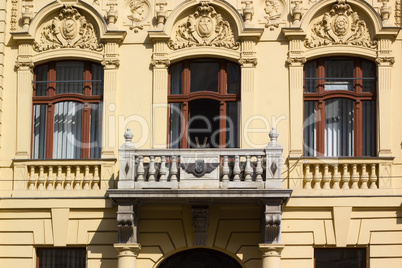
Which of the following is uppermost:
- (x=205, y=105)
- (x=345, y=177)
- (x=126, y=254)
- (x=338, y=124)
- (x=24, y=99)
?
(x=24, y=99)

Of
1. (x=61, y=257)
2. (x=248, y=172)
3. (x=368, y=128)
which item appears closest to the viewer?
(x=248, y=172)

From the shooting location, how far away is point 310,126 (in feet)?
81.1

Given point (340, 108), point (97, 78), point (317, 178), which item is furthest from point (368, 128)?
point (97, 78)

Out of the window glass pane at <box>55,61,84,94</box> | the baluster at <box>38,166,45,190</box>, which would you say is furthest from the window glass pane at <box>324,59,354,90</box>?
the baluster at <box>38,166,45,190</box>

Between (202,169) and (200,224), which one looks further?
(200,224)

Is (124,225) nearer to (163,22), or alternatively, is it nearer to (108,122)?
(108,122)

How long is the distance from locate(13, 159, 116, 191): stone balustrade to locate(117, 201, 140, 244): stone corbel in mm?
1375

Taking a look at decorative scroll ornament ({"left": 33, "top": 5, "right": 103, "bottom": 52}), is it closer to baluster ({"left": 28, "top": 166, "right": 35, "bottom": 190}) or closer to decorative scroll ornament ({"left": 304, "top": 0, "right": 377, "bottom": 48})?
baluster ({"left": 28, "top": 166, "right": 35, "bottom": 190})

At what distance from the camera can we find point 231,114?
81.6ft

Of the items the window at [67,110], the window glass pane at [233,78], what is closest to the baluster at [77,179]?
the window at [67,110]

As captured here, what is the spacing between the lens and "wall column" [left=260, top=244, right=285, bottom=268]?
75.9 ft

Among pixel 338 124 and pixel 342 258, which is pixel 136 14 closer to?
pixel 338 124

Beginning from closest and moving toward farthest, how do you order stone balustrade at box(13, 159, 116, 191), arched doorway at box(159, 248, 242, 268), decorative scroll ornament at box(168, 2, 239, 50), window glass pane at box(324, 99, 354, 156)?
1. arched doorway at box(159, 248, 242, 268)
2. stone balustrade at box(13, 159, 116, 191)
3. window glass pane at box(324, 99, 354, 156)
4. decorative scroll ornament at box(168, 2, 239, 50)

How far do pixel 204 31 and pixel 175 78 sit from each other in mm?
1428
